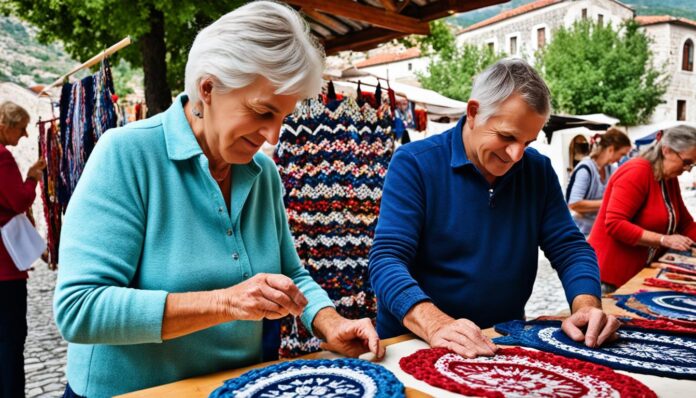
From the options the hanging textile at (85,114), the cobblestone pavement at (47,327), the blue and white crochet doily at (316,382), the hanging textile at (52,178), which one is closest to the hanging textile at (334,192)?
the hanging textile at (85,114)

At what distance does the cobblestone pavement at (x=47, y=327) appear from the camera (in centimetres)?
366

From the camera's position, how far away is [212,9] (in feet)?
20.8

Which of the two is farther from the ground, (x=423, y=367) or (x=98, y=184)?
(x=98, y=184)

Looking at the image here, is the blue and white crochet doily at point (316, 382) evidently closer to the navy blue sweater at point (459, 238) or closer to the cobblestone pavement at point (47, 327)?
the navy blue sweater at point (459, 238)

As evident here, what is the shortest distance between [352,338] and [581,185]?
4.02 metres

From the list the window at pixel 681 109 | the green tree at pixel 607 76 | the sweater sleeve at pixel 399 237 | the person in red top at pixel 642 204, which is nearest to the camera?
the sweater sleeve at pixel 399 237

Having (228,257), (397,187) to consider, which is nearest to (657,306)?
(397,187)

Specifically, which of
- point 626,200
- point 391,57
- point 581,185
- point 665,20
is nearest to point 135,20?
point 581,185

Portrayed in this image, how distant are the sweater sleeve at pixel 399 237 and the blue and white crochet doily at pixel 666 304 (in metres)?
0.94

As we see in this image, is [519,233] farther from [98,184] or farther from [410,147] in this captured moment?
[98,184]

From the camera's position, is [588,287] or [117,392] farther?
[588,287]

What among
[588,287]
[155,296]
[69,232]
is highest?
[69,232]

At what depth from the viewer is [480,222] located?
5.87 feet

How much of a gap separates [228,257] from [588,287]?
123 centimetres
